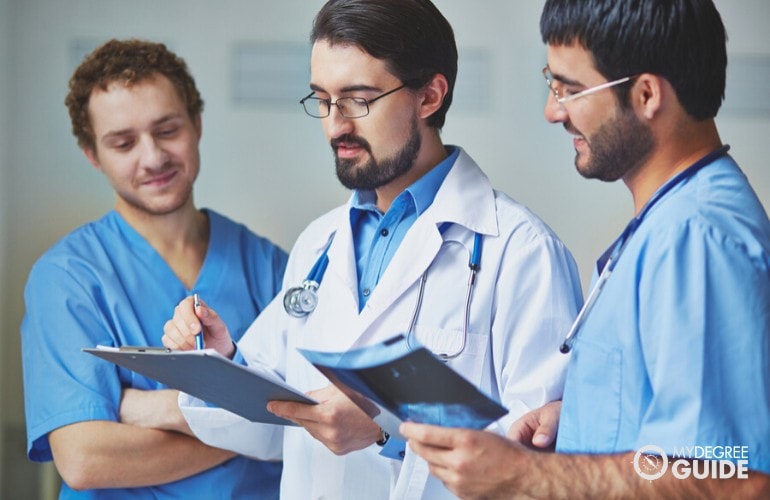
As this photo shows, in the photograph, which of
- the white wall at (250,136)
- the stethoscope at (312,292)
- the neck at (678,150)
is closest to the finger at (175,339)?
the stethoscope at (312,292)

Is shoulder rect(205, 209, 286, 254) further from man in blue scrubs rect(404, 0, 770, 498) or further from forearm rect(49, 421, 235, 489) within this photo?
man in blue scrubs rect(404, 0, 770, 498)

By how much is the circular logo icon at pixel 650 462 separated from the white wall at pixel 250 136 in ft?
6.11

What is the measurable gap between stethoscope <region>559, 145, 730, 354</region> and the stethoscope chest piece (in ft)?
1.98

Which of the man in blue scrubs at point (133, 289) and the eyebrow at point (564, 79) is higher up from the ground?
the eyebrow at point (564, 79)

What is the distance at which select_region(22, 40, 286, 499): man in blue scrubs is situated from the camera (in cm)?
207

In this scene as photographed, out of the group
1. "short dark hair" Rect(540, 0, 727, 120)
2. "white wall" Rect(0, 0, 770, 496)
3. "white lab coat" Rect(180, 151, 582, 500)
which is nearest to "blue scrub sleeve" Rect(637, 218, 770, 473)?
"short dark hair" Rect(540, 0, 727, 120)

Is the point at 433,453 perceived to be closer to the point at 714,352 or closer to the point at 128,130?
the point at 714,352

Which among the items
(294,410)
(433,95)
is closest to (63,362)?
(294,410)

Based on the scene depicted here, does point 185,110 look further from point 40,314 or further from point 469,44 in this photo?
point 469,44

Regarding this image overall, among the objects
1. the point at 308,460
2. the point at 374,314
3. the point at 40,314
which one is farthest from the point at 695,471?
the point at 40,314

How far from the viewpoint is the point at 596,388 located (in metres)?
1.33

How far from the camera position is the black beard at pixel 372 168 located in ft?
6.08

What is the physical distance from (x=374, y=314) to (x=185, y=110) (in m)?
0.84

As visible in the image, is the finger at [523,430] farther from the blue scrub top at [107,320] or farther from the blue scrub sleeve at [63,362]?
the blue scrub sleeve at [63,362]
